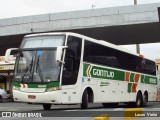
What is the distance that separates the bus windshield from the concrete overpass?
17.7 m

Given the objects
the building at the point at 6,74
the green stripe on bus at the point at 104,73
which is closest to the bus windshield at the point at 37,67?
the green stripe on bus at the point at 104,73

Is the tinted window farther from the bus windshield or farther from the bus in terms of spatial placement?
the bus windshield

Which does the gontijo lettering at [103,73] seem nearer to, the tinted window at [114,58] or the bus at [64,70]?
the bus at [64,70]

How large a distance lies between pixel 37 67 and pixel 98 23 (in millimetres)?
18795

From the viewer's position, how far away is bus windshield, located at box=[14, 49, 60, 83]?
16062 mm

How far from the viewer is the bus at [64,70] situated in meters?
16.0

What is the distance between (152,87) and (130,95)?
16.0ft

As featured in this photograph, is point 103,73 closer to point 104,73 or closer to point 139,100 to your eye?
point 104,73

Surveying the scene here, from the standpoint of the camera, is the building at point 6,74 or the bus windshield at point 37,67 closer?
the bus windshield at point 37,67

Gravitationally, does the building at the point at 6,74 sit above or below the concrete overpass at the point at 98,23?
below

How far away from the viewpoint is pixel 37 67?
53.4 ft

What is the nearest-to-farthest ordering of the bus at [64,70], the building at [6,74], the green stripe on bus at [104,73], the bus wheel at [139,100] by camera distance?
the bus at [64,70] → the green stripe on bus at [104,73] → the bus wheel at [139,100] → the building at [6,74]

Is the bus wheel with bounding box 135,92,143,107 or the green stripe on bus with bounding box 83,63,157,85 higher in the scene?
the green stripe on bus with bounding box 83,63,157,85

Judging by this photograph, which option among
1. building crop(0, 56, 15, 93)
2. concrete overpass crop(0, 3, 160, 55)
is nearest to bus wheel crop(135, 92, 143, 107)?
concrete overpass crop(0, 3, 160, 55)
